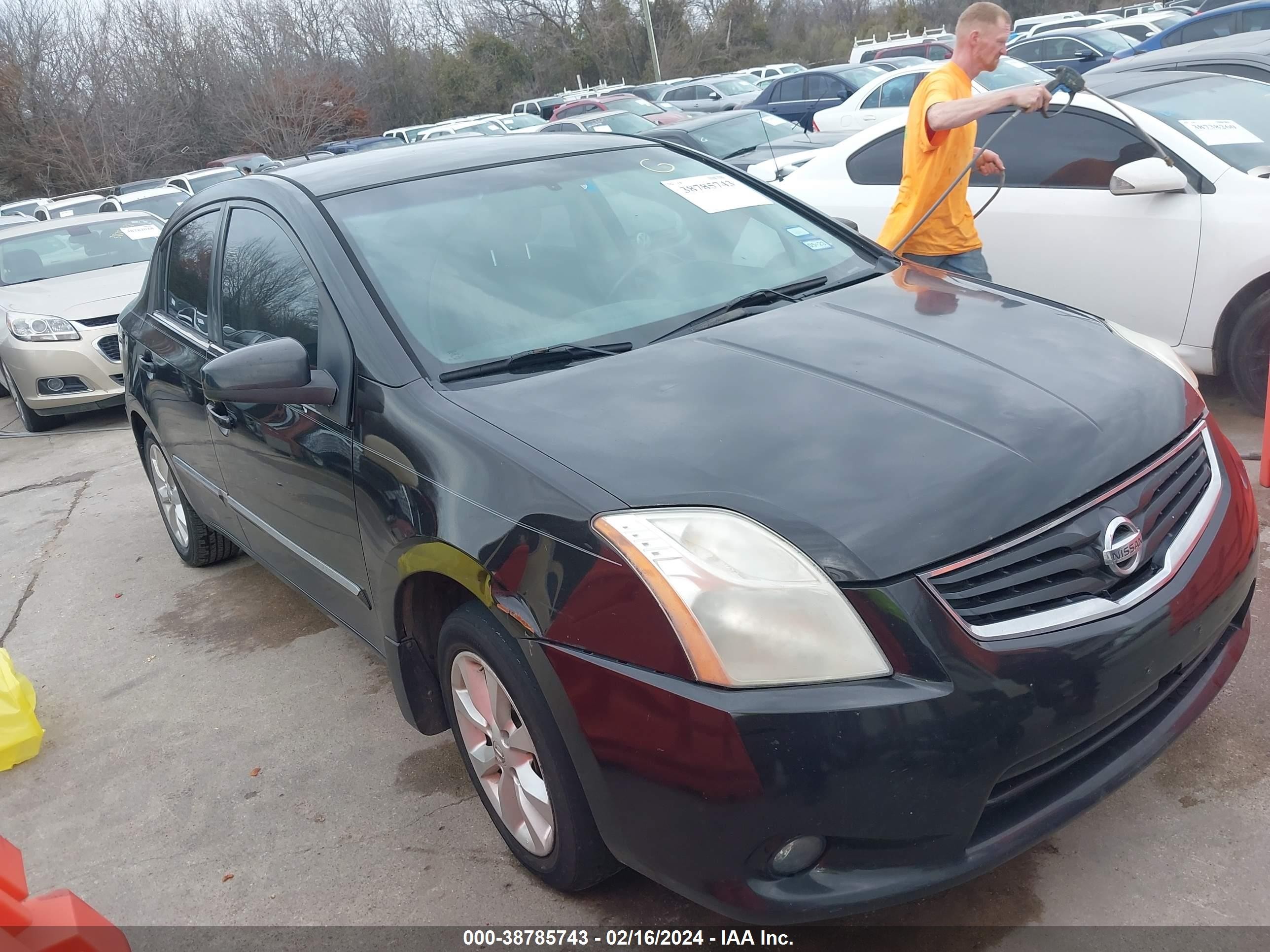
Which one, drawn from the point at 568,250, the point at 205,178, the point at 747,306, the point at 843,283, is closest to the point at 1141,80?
the point at 843,283

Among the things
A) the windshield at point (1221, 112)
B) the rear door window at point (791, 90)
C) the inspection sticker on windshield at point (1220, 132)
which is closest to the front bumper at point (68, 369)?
the windshield at point (1221, 112)

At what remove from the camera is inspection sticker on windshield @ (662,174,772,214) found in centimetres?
357

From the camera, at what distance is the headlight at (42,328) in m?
8.24

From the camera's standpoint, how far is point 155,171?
33156mm

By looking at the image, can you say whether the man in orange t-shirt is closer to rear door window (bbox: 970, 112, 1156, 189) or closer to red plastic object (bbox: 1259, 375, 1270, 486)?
rear door window (bbox: 970, 112, 1156, 189)

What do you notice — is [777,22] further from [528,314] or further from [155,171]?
[528,314]

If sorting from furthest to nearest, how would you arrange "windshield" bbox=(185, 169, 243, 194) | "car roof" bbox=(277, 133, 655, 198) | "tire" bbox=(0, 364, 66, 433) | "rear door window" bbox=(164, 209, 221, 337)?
"windshield" bbox=(185, 169, 243, 194) < "tire" bbox=(0, 364, 66, 433) < "rear door window" bbox=(164, 209, 221, 337) < "car roof" bbox=(277, 133, 655, 198)

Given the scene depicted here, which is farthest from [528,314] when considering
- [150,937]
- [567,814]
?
[150,937]

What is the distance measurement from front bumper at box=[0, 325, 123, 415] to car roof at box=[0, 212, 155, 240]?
210 cm

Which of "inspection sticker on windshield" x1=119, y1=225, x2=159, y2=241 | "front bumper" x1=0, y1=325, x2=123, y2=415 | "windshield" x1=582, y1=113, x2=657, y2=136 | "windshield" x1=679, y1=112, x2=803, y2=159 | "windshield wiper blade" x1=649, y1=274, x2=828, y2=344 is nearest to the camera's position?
"windshield wiper blade" x1=649, y1=274, x2=828, y2=344

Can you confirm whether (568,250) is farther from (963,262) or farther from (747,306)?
Result: (963,262)

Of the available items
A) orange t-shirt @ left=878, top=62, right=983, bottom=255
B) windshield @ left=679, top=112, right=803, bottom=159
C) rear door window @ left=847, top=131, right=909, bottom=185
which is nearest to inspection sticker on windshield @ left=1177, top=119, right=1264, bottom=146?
orange t-shirt @ left=878, top=62, right=983, bottom=255

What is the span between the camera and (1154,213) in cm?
488

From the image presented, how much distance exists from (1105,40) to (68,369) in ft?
62.8
